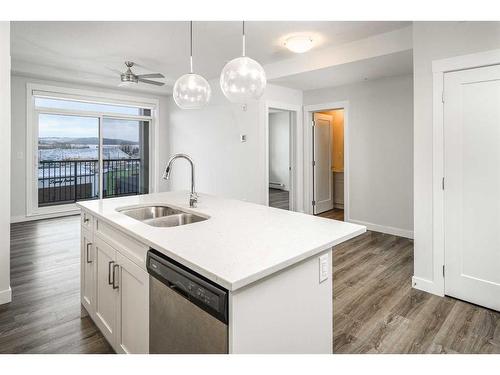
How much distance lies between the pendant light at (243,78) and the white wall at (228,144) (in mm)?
2979

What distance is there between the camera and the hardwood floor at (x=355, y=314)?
1.96 meters

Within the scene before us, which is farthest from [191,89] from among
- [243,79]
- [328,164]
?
[328,164]

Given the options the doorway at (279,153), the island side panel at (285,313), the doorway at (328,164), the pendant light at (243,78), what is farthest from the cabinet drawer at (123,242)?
the doorway at (279,153)

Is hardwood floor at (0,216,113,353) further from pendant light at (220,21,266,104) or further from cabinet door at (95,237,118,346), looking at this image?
pendant light at (220,21,266,104)

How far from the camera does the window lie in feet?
18.2

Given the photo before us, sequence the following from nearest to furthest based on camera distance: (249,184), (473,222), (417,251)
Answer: (473,222) → (417,251) → (249,184)

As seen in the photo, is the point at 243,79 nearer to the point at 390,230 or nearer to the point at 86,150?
the point at 390,230

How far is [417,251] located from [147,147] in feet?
19.1

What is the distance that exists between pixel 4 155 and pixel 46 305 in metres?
1.28

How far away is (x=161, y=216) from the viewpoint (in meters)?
2.39
